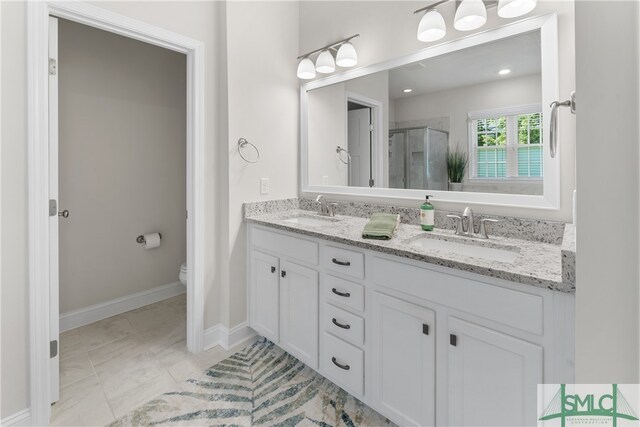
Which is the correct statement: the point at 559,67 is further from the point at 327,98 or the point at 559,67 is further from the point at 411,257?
the point at 327,98

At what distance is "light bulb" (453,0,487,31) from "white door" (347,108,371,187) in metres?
0.72

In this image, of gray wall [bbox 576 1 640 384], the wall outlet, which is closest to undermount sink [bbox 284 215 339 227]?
the wall outlet

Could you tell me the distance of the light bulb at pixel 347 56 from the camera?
2.10 metres

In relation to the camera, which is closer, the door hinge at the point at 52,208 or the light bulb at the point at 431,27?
the door hinge at the point at 52,208

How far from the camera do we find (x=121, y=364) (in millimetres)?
1980

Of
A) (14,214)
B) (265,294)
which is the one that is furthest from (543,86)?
(14,214)

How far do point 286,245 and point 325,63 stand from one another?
1309 millimetres

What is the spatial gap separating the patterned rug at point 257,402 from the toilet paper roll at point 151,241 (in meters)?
1.36

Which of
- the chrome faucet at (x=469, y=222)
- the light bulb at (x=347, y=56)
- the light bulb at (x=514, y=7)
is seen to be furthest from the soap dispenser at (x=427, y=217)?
the light bulb at (x=347, y=56)

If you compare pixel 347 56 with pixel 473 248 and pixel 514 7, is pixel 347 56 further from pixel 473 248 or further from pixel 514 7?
pixel 473 248

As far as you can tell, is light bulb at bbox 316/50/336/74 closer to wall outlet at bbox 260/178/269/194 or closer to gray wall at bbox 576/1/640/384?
wall outlet at bbox 260/178/269/194

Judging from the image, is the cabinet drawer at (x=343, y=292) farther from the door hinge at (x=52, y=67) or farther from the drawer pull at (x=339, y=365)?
the door hinge at (x=52, y=67)

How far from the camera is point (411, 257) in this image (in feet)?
4.23

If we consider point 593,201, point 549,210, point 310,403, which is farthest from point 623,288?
point 310,403
